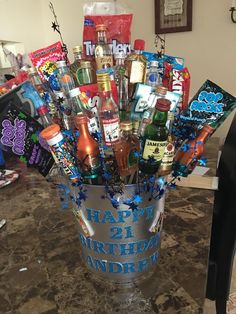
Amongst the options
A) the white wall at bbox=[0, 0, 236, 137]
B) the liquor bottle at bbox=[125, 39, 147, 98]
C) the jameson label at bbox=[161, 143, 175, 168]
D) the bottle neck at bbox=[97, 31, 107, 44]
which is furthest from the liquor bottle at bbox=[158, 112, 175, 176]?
the white wall at bbox=[0, 0, 236, 137]

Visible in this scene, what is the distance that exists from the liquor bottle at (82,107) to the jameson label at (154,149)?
104 mm

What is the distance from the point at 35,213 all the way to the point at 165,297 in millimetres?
505

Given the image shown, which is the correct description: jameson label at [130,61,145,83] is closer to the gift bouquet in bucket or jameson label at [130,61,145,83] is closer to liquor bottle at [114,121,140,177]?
the gift bouquet in bucket

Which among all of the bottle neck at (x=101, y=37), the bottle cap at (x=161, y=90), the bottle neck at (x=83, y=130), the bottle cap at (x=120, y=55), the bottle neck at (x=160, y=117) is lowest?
the bottle neck at (x=83, y=130)

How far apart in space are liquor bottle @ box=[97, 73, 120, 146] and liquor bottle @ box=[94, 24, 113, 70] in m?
0.08

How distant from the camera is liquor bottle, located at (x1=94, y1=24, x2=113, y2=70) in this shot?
0.56 m

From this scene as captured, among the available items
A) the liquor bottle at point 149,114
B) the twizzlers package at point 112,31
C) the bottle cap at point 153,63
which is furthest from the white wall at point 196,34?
the liquor bottle at point 149,114

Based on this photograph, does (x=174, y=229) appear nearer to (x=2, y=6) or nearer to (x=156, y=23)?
(x=156, y=23)

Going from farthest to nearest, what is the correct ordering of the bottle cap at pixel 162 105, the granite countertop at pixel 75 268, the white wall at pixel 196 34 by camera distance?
1. the white wall at pixel 196 34
2. the granite countertop at pixel 75 268
3. the bottle cap at pixel 162 105

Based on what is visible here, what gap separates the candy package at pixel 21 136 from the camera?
55 centimetres

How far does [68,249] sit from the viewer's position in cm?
74

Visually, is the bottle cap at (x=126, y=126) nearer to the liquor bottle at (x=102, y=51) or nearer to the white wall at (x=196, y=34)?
the liquor bottle at (x=102, y=51)

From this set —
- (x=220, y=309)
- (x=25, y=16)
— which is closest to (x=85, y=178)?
Result: (x=220, y=309)

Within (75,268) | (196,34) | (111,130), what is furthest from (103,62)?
(196,34)
